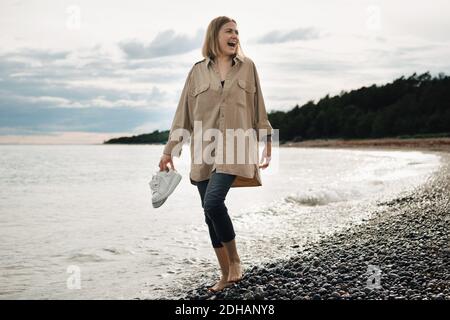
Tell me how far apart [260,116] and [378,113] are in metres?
89.9

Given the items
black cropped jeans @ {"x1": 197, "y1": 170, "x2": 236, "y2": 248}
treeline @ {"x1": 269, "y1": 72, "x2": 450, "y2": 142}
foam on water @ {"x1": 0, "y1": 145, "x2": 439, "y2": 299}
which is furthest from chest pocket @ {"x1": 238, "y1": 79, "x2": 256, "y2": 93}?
treeline @ {"x1": 269, "y1": 72, "x2": 450, "y2": 142}

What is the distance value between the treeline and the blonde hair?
73452 millimetres

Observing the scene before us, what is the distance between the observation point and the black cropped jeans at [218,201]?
432cm

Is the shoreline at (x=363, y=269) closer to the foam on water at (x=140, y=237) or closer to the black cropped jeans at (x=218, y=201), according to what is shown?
the black cropped jeans at (x=218, y=201)

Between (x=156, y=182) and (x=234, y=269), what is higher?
(x=156, y=182)

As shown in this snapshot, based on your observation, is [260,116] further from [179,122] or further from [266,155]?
[179,122]

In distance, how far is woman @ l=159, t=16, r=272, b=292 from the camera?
438 centimetres

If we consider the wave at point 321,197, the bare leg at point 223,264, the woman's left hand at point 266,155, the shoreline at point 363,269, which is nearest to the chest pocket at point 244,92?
the woman's left hand at point 266,155

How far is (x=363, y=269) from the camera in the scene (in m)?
5.36

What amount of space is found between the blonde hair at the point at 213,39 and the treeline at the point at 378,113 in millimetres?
73452

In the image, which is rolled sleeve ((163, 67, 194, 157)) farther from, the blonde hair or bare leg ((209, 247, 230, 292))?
bare leg ((209, 247, 230, 292))

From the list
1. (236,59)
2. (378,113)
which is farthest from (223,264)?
(378,113)
